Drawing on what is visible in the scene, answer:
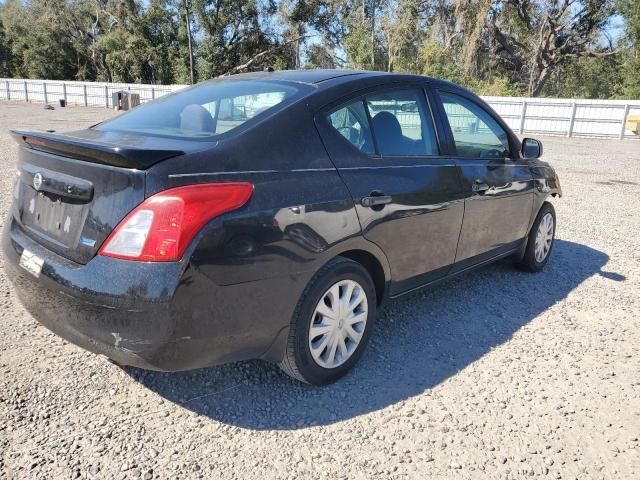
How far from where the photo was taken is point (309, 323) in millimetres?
2646

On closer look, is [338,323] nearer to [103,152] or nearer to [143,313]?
[143,313]

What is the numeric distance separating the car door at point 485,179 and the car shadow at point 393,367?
415 millimetres

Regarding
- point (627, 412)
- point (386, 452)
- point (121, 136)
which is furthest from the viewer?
point (627, 412)

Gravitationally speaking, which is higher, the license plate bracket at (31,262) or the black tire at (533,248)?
the license plate bracket at (31,262)

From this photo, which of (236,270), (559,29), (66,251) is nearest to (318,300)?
(236,270)

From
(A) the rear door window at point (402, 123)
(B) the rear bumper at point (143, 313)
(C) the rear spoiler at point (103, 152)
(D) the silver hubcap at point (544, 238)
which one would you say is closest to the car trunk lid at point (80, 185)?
(C) the rear spoiler at point (103, 152)

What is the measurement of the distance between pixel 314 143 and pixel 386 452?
5.09 ft

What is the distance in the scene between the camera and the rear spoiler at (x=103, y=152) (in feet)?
6.99

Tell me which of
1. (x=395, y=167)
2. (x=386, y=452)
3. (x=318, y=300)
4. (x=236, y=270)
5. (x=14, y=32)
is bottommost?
(x=386, y=452)

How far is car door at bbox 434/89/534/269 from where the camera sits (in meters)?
3.68

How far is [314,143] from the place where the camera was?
105 inches

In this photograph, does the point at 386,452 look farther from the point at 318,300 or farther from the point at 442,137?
the point at 442,137

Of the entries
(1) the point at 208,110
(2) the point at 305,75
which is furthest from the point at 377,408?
(2) the point at 305,75

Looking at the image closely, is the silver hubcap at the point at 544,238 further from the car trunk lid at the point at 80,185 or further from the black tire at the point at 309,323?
the car trunk lid at the point at 80,185
